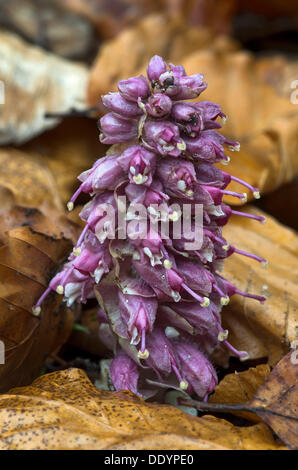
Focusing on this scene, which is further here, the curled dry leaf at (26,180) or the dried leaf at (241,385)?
the curled dry leaf at (26,180)

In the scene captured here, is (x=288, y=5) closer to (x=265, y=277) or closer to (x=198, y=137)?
(x=265, y=277)

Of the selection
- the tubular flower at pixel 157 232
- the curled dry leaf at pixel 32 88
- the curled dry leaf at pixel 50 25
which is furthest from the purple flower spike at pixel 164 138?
the curled dry leaf at pixel 50 25

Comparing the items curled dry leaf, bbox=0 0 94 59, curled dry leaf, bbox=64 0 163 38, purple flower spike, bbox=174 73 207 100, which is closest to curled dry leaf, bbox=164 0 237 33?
curled dry leaf, bbox=64 0 163 38

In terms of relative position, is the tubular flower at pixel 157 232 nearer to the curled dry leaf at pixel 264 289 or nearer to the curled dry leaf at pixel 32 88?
the curled dry leaf at pixel 264 289

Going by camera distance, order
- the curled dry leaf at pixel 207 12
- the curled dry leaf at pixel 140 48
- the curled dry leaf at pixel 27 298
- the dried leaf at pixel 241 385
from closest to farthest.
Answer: the dried leaf at pixel 241 385 → the curled dry leaf at pixel 27 298 → the curled dry leaf at pixel 140 48 → the curled dry leaf at pixel 207 12

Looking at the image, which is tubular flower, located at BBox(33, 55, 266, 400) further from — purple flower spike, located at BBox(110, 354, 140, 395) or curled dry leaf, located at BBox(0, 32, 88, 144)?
curled dry leaf, located at BBox(0, 32, 88, 144)
